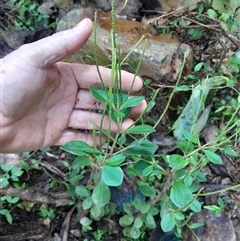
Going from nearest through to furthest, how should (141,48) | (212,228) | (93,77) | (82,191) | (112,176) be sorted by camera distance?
(112,176) → (93,77) → (82,191) → (212,228) → (141,48)

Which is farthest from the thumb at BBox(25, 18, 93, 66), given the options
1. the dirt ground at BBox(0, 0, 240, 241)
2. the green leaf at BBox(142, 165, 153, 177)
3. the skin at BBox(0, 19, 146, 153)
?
Result: the dirt ground at BBox(0, 0, 240, 241)

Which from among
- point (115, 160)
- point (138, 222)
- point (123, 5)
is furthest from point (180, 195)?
point (123, 5)

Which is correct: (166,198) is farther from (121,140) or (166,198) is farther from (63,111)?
(63,111)

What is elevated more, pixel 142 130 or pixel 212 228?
pixel 142 130

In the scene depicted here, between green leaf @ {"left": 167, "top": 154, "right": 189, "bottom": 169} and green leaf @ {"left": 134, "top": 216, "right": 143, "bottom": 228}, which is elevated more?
green leaf @ {"left": 167, "top": 154, "right": 189, "bottom": 169}

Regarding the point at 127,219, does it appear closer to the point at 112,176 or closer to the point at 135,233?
the point at 135,233

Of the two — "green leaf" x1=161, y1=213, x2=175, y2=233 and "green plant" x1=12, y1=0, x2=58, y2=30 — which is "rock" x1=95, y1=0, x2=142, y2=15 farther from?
"green leaf" x1=161, y1=213, x2=175, y2=233
